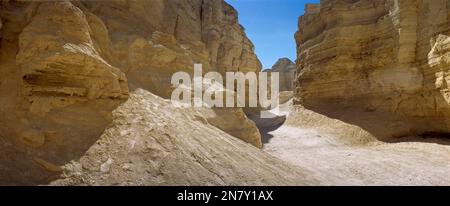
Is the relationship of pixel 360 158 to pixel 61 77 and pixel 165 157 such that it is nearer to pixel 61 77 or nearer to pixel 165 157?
pixel 165 157

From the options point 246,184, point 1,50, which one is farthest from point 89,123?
point 246,184

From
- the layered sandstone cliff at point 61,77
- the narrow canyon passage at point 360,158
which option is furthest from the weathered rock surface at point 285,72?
the layered sandstone cliff at point 61,77

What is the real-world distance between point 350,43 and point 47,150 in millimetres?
15681

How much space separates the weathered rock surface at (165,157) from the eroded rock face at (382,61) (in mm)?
8393

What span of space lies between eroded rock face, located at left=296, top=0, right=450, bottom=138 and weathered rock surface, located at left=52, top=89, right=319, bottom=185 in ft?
27.5

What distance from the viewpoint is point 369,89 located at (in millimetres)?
14305

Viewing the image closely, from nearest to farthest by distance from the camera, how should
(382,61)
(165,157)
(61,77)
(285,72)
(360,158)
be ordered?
(165,157) < (61,77) < (360,158) < (382,61) < (285,72)

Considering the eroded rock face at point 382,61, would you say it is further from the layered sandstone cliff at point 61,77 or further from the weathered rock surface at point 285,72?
the weathered rock surface at point 285,72

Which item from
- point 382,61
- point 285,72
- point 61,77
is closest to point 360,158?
point 382,61

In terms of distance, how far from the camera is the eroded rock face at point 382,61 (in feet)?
36.8

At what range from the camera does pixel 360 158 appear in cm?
941

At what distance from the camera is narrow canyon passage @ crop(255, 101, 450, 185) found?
6.88m

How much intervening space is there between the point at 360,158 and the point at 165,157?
24.4ft
